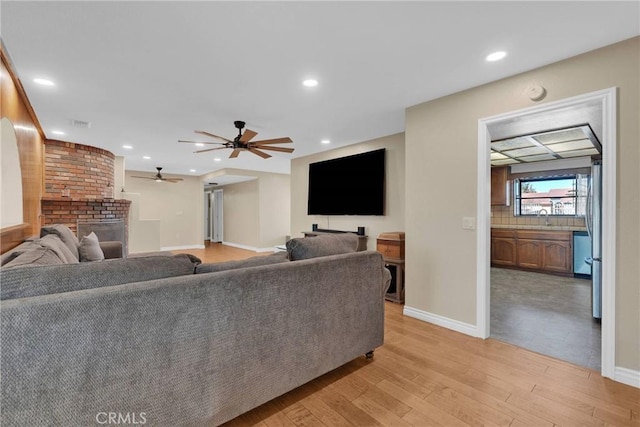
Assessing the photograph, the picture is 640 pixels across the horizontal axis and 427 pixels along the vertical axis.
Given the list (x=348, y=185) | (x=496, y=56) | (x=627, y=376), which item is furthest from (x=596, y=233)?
(x=348, y=185)

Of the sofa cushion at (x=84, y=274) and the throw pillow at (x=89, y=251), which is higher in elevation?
the sofa cushion at (x=84, y=274)

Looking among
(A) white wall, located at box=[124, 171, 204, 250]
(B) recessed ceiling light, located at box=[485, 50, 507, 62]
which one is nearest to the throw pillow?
(B) recessed ceiling light, located at box=[485, 50, 507, 62]

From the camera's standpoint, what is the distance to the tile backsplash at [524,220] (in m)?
5.38

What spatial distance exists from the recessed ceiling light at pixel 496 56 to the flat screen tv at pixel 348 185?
2.34 m

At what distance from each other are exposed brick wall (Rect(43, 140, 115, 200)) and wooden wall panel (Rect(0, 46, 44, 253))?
1.88 feet

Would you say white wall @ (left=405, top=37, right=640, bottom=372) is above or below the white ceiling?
below

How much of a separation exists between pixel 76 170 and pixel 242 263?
17.3 feet

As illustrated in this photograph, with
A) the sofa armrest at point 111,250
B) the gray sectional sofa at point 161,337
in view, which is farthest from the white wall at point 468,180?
the sofa armrest at point 111,250

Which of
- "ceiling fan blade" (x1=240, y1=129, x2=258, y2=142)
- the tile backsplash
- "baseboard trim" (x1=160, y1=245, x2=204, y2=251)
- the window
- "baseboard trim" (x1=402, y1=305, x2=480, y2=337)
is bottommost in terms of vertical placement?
"baseboard trim" (x1=402, y1=305, x2=480, y2=337)

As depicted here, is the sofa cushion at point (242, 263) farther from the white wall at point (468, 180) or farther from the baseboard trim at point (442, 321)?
the baseboard trim at point (442, 321)

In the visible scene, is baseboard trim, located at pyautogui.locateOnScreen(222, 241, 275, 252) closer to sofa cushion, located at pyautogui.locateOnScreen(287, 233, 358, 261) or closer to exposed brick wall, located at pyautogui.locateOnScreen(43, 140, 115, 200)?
exposed brick wall, located at pyautogui.locateOnScreen(43, 140, 115, 200)

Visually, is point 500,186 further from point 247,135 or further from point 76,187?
point 76,187

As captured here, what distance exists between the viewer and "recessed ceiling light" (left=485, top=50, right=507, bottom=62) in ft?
7.00

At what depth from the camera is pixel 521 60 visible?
2229mm
